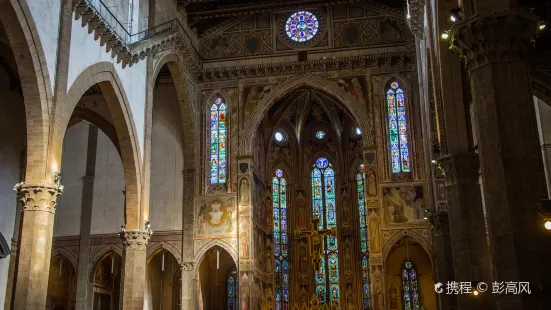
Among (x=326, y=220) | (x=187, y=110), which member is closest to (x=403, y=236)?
(x=326, y=220)

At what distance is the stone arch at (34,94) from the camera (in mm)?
14656

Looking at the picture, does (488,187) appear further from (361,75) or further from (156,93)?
(156,93)

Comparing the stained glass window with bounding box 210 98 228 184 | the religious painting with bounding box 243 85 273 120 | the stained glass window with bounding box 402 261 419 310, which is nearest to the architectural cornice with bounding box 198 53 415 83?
the religious painting with bounding box 243 85 273 120

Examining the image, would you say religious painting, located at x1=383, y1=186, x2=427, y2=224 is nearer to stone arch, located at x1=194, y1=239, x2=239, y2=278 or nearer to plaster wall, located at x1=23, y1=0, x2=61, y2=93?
stone arch, located at x1=194, y1=239, x2=239, y2=278

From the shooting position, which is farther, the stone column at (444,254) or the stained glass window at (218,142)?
the stained glass window at (218,142)

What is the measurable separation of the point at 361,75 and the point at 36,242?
1614cm

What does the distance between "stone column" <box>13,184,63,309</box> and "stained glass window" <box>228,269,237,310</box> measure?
15.7 m

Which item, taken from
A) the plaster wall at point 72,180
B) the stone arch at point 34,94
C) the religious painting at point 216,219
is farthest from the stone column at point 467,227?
the plaster wall at point 72,180

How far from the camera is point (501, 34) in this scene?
8.54 m

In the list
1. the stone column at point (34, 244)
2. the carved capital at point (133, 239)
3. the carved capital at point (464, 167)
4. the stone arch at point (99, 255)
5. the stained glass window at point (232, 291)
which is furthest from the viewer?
the stained glass window at point (232, 291)

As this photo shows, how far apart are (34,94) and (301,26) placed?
15.4 meters

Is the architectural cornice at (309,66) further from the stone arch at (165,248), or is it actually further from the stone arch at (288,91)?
the stone arch at (165,248)

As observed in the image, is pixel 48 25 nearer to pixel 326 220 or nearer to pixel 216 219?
pixel 216 219

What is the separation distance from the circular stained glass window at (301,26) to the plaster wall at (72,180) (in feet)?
32.2
